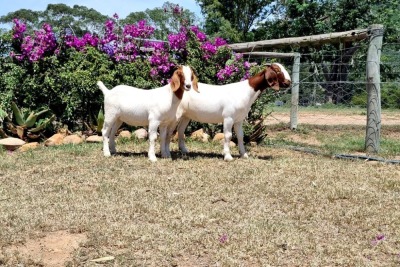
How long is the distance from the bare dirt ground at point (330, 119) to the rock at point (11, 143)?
710 cm

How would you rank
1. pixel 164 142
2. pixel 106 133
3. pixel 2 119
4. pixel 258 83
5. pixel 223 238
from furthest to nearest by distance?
pixel 2 119, pixel 106 133, pixel 164 142, pixel 258 83, pixel 223 238

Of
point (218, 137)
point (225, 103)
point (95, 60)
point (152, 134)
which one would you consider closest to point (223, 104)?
point (225, 103)

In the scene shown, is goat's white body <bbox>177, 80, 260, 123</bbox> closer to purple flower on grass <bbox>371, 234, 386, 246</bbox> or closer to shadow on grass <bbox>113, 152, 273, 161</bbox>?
shadow on grass <bbox>113, 152, 273, 161</bbox>

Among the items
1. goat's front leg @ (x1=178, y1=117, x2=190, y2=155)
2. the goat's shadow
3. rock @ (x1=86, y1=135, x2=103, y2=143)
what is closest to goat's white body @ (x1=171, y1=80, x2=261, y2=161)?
goat's front leg @ (x1=178, y1=117, x2=190, y2=155)

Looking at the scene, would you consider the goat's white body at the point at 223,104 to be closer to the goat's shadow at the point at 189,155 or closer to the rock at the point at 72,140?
the goat's shadow at the point at 189,155

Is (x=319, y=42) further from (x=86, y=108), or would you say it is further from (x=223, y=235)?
(x=223, y=235)

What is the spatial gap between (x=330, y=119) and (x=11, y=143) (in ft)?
33.5

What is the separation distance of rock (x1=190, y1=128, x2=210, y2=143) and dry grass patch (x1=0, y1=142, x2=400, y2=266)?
2.03m

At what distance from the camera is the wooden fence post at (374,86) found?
8750 millimetres

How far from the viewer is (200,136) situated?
988cm

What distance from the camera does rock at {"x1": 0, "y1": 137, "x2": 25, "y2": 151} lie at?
30.6ft

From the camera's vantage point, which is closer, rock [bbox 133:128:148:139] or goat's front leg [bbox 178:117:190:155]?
goat's front leg [bbox 178:117:190:155]

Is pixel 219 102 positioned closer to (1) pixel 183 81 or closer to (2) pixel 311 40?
(1) pixel 183 81

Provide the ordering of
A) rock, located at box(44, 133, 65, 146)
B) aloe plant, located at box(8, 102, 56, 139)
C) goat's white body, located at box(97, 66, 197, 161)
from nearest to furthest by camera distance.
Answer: goat's white body, located at box(97, 66, 197, 161)
rock, located at box(44, 133, 65, 146)
aloe plant, located at box(8, 102, 56, 139)
